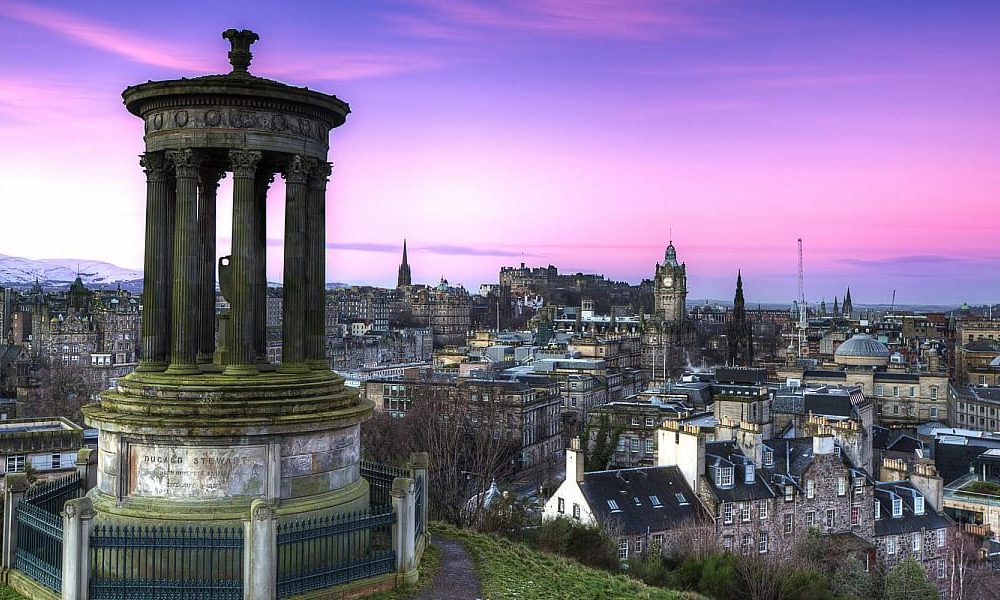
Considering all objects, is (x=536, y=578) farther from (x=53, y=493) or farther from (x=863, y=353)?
(x=863, y=353)

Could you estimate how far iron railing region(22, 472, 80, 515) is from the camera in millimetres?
19156

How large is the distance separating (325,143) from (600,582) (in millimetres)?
11212

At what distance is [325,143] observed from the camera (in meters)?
19.9

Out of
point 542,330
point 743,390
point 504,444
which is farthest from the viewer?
point 542,330

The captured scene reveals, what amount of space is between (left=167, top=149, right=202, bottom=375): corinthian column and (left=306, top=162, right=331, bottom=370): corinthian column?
245 centimetres

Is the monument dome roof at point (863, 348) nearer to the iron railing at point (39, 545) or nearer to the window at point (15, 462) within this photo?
the window at point (15, 462)

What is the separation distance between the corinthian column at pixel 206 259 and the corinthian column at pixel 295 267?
1.61 meters

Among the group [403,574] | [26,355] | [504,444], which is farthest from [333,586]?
[26,355]

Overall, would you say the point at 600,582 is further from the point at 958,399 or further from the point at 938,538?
the point at 958,399

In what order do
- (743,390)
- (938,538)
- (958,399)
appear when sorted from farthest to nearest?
(958,399), (743,390), (938,538)

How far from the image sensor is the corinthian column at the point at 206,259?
1938 cm

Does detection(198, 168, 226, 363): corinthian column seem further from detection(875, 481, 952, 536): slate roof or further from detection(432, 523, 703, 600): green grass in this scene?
detection(875, 481, 952, 536): slate roof

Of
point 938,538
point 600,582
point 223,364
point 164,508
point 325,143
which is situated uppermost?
point 325,143

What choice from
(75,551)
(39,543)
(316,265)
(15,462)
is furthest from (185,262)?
(15,462)
